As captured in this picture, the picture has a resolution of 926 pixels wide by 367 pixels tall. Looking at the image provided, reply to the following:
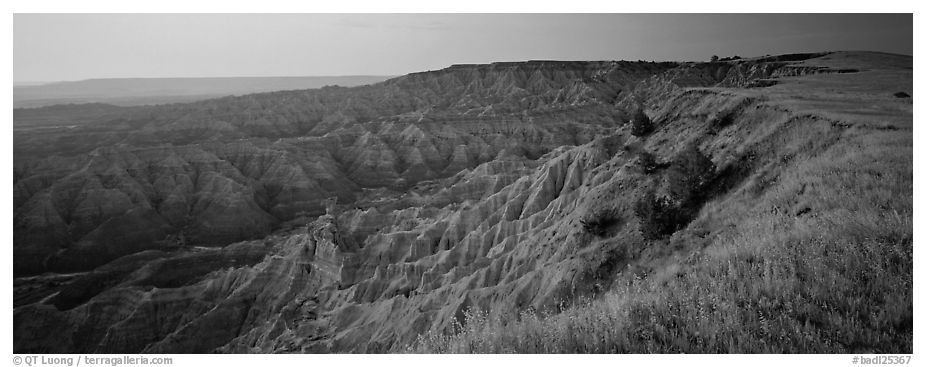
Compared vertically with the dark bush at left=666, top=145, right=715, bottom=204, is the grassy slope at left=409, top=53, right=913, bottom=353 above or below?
below

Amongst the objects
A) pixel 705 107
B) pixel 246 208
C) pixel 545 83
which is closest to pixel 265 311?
pixel 705 107

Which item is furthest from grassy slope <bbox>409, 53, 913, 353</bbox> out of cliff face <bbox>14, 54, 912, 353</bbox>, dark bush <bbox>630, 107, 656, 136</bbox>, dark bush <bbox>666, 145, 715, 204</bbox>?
dark bush <bbox>630, 107, 656, 136</bbox>

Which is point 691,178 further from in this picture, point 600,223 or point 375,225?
point 375,225

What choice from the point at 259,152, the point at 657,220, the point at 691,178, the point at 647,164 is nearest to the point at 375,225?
the point at 647,164

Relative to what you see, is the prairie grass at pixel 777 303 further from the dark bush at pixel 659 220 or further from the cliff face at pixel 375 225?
the dark bush at pixel 659 220

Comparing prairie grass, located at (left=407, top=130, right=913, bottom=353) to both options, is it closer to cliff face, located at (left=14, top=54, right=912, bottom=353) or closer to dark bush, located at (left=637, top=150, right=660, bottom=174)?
cliff face, located at (left=14, top=54, right=912, bottom=353)
